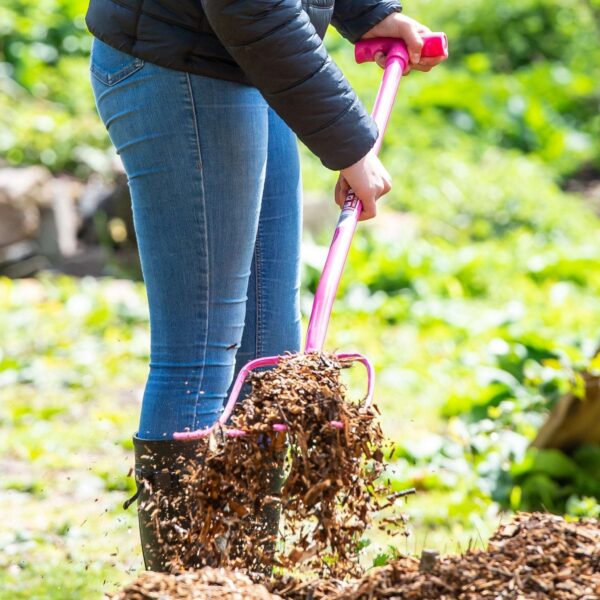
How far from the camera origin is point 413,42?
255cm

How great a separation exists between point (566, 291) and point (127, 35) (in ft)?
14.2

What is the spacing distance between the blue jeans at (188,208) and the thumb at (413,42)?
551 millimetres

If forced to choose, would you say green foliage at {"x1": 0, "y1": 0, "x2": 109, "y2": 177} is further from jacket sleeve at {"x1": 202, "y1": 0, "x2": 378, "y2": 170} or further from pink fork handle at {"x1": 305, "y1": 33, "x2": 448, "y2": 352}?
jacket sleeve at {"x1": 202, "y1": 0, "x2": 378, "y2": 170}

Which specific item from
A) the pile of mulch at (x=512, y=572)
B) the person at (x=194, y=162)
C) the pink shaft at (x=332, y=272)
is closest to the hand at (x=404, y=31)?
the pink shaft at (x=332, y=272)

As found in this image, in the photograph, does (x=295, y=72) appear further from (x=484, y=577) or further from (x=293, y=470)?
(x=484, y=577)

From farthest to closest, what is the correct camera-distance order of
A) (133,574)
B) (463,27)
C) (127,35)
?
(463,27) < (133,574) < (127,35)

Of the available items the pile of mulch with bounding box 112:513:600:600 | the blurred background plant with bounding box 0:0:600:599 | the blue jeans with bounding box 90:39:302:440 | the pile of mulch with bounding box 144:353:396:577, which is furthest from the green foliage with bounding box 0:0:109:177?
the pile of mulch with bounding box 112:513:600:600

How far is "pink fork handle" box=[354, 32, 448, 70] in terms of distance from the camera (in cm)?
256

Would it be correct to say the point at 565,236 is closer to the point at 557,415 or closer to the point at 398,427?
the point at 398,427

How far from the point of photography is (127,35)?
81.1 inches

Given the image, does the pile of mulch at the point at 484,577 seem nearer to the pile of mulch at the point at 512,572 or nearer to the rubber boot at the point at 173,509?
the pile of mulch at the point at 512,572

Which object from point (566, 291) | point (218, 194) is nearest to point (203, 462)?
point (218, 194)

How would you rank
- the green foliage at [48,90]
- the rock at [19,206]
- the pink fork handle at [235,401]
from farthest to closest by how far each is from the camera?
1. the green foliage at [48,90]
2. the rock at [19,206]
3. the pink fork handle at [235,401]

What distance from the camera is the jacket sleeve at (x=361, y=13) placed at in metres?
2.55
